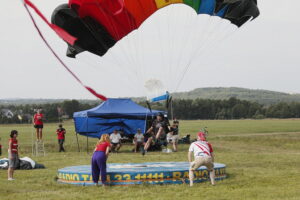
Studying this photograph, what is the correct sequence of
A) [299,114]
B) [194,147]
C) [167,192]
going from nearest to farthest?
[167,192] < [194,147] < [299,114]

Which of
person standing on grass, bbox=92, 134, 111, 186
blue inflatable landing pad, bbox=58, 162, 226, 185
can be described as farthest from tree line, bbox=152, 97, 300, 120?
person standing on grass, bbox=92, 134, 111, 186

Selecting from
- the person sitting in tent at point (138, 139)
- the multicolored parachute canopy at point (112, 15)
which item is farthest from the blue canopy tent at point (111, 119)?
the multicolored parachute canopy at point (112, 15)

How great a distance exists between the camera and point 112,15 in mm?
13219

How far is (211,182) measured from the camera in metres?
10.7

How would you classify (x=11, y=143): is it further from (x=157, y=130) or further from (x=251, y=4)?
(x=251, y=4)

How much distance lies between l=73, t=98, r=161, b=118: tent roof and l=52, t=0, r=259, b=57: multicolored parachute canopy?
23.2 ft

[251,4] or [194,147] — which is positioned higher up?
[251,4]

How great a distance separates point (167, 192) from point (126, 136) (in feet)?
43.5

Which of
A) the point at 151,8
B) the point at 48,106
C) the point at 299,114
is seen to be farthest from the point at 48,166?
the point at 299,114

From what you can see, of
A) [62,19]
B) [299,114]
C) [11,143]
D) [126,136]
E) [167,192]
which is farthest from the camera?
[299,114]

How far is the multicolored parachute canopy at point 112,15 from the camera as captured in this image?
1302 cm

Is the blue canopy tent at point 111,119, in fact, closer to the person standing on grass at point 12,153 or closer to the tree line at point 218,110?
the person standing on grass at point 12,153

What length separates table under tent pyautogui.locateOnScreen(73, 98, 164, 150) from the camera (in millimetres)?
21578

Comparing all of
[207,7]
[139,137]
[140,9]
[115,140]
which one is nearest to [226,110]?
[139,137]
